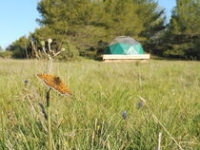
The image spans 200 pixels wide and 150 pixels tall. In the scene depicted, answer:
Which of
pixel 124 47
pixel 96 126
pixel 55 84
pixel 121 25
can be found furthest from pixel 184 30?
pixel 55 84

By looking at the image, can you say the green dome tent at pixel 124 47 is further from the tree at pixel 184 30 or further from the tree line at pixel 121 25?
the tree at pixel 184 30

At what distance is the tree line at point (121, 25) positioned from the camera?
88.0 ft

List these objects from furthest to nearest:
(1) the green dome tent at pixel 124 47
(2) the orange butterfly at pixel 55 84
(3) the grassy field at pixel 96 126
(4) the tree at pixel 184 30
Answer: (4) the tree at pixel 184 30 < (1) the green dome tent at pixel 124 47 < (3) the grassy field at pixel 96 126 < (2) the orange butterfly at pixel 55 84

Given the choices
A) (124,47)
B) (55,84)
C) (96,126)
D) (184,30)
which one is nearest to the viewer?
(55,84)

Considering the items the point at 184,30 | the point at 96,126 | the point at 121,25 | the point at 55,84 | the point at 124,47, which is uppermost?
the point at 121,25

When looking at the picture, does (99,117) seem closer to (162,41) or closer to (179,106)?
(179,106)

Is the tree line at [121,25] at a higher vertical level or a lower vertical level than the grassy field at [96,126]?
higher

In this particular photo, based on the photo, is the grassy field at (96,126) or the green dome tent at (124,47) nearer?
the grassy field at (96,126)

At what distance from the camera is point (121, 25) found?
3088 cm

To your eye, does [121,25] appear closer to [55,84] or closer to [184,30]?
[184,30]

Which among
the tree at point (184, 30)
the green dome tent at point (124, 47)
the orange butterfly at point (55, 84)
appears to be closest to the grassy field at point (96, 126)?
the orange butterfly at point (55, 84)

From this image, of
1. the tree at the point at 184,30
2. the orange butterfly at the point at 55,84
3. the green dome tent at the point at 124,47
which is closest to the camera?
the orange butterfly at the point at 55,84

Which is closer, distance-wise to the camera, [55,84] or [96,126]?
[55,84]

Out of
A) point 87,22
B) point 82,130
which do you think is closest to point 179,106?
point 82,130
